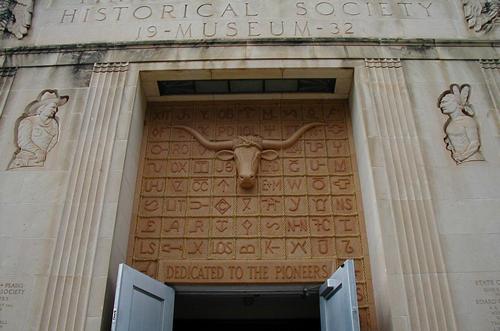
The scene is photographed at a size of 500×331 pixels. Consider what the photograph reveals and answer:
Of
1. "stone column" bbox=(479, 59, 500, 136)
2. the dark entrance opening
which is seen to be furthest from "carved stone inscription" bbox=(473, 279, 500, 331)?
the dark entrance opening

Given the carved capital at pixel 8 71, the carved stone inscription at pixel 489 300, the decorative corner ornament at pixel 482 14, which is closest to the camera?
the carved stone inscription at pixel 489 300

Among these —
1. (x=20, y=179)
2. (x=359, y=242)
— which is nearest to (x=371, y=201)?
(x=359, y=242)

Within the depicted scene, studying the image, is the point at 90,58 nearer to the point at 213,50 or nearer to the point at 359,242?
the point at 213,50

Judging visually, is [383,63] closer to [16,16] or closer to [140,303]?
[140,303]

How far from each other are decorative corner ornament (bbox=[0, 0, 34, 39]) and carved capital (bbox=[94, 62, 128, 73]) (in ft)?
6.26

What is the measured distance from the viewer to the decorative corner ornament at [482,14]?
335 inches

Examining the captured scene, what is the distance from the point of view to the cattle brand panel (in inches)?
286

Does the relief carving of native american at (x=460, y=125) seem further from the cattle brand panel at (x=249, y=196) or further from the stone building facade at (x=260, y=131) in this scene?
the cattle brand panel at (x=249, y=196)

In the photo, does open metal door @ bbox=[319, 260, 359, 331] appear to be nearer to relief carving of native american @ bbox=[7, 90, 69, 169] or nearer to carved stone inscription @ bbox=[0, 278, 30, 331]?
carved stone inscription @ bbox=[0, 278, 30, 331]

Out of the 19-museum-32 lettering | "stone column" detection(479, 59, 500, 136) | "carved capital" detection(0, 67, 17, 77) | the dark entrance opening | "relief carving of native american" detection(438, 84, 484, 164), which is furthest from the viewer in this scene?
the dark entrance opening

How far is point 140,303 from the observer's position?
6.34 m

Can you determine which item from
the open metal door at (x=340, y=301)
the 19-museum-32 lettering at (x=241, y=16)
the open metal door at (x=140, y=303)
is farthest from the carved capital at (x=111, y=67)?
the open metal door at (x=340, y=301)

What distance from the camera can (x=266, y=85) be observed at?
340 inches

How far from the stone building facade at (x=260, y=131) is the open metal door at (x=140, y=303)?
1.37 feet
